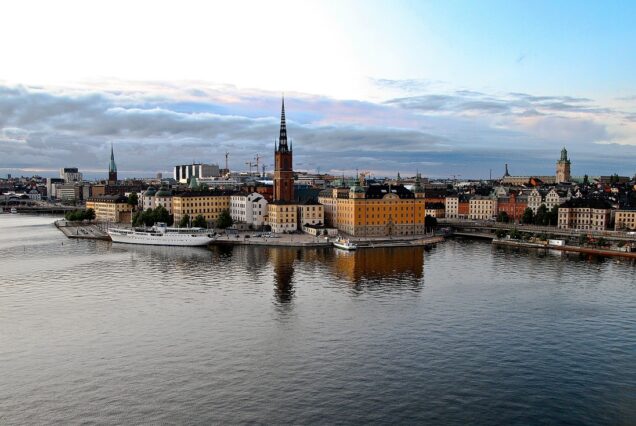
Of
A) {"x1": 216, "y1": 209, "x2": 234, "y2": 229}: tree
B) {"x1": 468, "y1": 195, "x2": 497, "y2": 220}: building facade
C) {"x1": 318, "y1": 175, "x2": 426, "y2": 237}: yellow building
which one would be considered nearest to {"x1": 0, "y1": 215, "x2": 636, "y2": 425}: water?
{"x1": 318, "y1": 175, "x2": 426, "y2": 237}: yellow building

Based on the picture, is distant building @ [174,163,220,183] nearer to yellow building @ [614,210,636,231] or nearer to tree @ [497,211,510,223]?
Answer: tree @ [497,211,510,223]

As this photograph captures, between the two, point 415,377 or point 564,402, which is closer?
point 564,402

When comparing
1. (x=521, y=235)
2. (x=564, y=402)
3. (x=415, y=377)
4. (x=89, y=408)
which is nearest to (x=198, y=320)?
(x=89, y=408)

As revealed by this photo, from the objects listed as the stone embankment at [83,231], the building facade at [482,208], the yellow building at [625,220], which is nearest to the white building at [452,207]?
the building facade at [482,208]

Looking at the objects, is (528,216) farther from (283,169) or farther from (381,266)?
(381,266)

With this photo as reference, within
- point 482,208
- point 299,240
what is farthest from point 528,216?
point 299,240

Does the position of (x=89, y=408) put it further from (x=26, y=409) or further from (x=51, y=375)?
(x=51, y=375)
